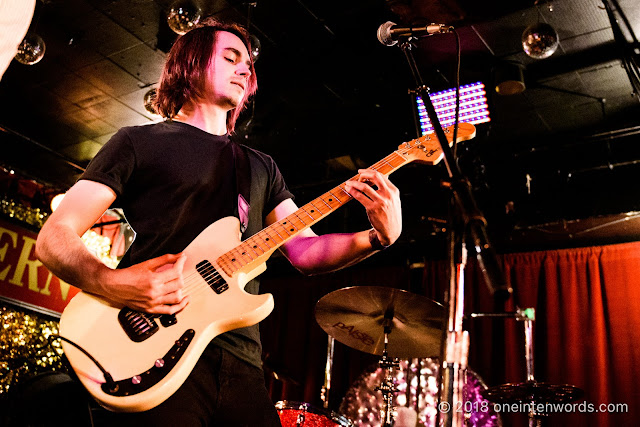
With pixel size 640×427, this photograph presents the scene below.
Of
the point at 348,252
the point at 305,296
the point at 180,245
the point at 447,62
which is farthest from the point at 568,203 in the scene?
the point at 180,245

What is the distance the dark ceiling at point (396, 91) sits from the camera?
6539mm

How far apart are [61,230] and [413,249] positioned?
774cm

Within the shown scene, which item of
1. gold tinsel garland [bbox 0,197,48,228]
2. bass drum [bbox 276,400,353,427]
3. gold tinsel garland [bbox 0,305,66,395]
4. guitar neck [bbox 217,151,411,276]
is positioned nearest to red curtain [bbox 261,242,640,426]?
bass drum [bbox 276,400,353,427]

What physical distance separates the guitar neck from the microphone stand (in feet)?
1.84

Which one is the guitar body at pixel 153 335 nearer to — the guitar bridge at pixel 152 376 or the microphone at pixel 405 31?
the guitar bridge at pixel 152 376

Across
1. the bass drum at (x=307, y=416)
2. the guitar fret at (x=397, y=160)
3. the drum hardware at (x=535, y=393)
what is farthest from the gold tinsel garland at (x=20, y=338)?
the guitar fret at (x=397, y=160)

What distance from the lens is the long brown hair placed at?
2727 mm

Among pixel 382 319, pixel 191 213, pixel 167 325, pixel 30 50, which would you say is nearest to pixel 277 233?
pixel 191 213

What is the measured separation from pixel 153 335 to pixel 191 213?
0.48 meters

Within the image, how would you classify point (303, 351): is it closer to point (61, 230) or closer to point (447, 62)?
point (447, 62)

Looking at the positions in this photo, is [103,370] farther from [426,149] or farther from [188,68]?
[426,149]

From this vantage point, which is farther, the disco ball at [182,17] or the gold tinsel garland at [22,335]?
the gold tinsel garland at [22,335]

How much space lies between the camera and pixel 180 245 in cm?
213

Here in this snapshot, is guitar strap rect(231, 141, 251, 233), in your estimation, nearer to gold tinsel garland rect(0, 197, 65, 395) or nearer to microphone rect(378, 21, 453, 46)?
microphone rect(378, 21, 453, 46)
